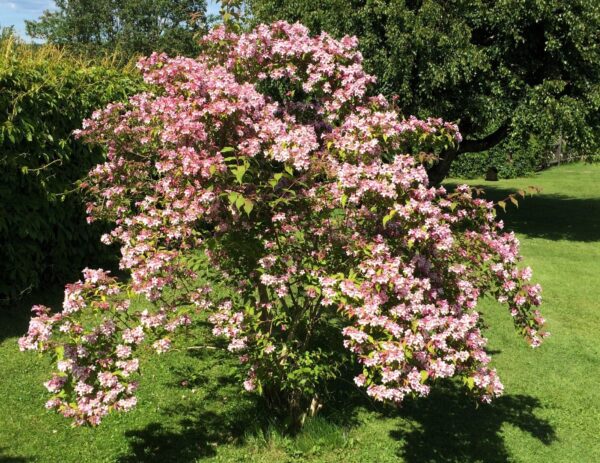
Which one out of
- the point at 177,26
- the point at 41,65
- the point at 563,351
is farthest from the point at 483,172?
the point at 177,26

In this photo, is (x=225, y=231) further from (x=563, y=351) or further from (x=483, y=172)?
(x=483, y=172)

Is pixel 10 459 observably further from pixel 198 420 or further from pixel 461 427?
pixel 461 427

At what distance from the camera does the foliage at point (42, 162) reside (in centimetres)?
642

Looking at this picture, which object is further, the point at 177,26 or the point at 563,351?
the point at 177,26

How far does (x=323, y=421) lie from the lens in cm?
444

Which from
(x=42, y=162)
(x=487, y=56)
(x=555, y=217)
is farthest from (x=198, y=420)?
(x=555, y=217)

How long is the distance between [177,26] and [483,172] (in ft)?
133

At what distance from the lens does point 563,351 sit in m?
6.32

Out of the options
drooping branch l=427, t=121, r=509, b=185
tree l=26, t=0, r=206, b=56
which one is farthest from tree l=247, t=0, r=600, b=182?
tree l=26, t=0, r=206, b=56

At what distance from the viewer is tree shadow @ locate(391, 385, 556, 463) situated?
437 cm

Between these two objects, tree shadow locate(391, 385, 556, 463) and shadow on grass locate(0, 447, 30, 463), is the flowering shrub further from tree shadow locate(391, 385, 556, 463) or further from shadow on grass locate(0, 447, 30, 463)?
shadow on grass locate(0, 447, 30, 463)

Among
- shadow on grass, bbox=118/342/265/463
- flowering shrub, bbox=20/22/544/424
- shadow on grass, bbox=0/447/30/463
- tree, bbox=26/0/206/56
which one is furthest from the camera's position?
tree, bbox=26/0/206/56

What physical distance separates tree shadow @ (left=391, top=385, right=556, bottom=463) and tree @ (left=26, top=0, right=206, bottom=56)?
169 feet

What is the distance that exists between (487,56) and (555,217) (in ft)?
19.4
